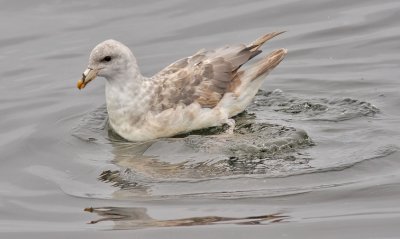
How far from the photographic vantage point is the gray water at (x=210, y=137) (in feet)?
27.4

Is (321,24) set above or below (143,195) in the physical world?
above

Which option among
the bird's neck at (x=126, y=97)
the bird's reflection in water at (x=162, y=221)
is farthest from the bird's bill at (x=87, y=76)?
the bird's reflection in water at (x=162, y=221)

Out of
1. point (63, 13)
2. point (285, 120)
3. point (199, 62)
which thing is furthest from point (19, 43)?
point (285, 120)

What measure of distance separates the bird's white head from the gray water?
791 mm

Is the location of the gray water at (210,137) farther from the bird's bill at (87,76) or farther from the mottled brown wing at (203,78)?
the bird's bill at (87,76)

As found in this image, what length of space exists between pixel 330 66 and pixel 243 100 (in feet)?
6.74

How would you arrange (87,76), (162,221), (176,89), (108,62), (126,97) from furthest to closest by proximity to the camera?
(176,89) → (126,97) → (108,62) → (87,76) → (162,221)

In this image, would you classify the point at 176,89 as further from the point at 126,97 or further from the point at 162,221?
the point at 162,221

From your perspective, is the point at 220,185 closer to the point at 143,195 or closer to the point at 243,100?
the point at 143,195

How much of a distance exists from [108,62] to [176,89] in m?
0.87

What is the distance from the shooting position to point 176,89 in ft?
36.0

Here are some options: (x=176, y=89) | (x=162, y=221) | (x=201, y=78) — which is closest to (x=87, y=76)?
(x=176, y=89)

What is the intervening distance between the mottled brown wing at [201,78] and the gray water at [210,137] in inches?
18.1

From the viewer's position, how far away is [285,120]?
1092 centimetres
